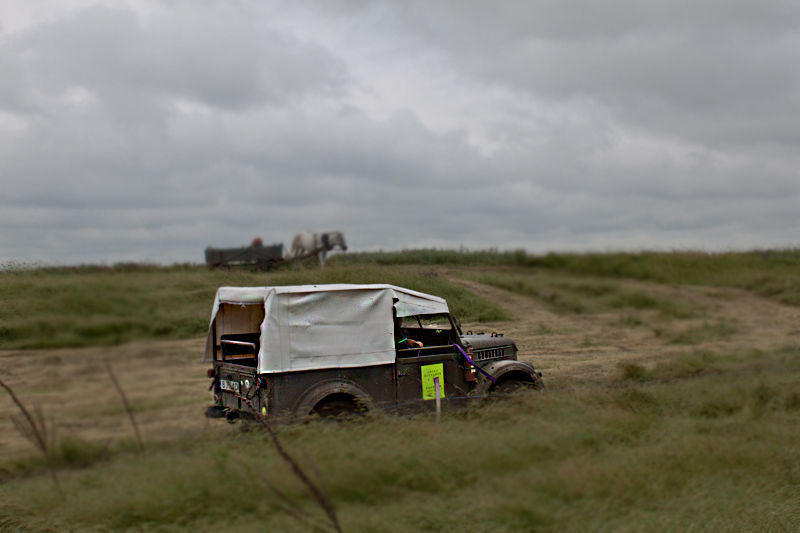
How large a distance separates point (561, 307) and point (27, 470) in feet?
13.8

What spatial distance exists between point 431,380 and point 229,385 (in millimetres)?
2411

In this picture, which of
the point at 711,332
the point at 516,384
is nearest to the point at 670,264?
the point at 711,332

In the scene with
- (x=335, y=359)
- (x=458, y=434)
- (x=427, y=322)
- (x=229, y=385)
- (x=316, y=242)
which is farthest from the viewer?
(x=427, y=322)

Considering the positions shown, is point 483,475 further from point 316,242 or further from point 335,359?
point 316,242

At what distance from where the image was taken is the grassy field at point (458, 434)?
329cm

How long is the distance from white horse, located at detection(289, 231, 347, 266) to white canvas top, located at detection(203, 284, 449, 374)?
360 cm

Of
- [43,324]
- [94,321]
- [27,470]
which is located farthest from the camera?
[27,470]

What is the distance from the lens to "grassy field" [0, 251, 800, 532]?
130 inches

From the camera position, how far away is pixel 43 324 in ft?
11.2

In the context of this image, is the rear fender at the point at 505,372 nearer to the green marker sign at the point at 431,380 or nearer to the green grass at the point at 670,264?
the green marker sign at the point at 431,380

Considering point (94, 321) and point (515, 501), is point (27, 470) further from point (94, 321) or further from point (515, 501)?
point (515, 501)

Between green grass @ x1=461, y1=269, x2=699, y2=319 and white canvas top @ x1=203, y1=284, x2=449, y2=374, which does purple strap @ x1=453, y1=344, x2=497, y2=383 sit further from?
green grass @ x1=461, y1=269, x2=699, y2=319

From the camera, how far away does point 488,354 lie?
8.24 m

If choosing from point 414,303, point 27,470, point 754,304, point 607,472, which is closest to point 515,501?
point 607,472
